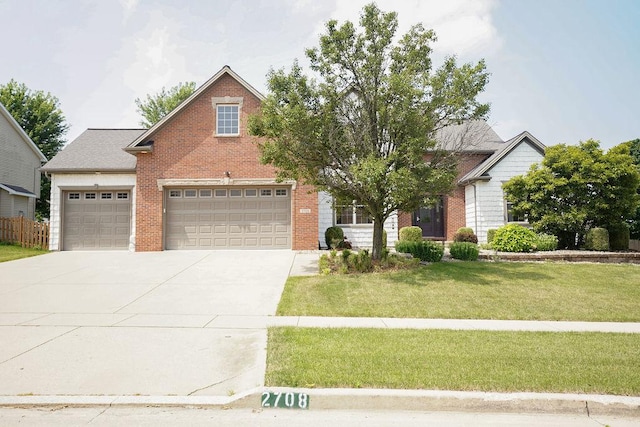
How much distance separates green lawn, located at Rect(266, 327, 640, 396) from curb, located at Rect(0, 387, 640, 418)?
0.16 m

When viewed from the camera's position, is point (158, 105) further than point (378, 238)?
Yes

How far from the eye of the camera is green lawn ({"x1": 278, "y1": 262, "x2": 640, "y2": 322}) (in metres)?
8.55

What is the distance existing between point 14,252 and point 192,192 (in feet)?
25.3

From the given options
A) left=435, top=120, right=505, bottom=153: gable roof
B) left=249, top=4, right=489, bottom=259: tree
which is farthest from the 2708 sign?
left=435, top=120, right=505, bottom=153: gable roof

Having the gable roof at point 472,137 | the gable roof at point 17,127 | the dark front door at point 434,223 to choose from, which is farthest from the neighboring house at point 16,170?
the gable roof at point 472,137

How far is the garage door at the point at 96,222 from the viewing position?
17.7 metres

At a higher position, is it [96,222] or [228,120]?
[228,120]

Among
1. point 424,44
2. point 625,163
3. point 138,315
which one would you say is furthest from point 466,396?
point 625,163

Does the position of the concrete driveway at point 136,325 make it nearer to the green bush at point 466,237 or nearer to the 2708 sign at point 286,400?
the 2708 sign at point 286,400

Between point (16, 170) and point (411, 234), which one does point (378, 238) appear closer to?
point (411, 234)

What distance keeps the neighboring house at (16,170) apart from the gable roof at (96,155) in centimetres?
662

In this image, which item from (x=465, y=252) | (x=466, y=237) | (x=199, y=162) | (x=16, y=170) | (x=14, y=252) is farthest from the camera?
(x=16, y=170)

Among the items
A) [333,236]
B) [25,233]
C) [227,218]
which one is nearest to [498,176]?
[333,236]

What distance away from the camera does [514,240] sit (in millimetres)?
15039
